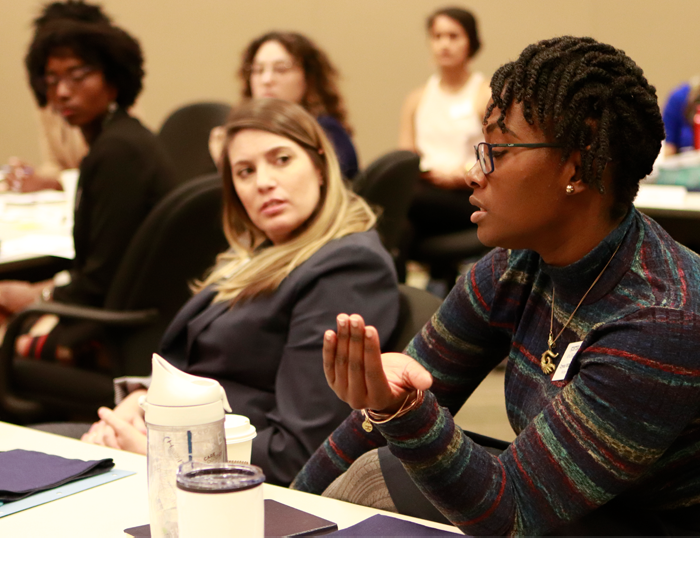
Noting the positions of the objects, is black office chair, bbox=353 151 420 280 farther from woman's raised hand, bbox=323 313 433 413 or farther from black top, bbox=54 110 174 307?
woman's raised hand, bbox=323 313 433 413

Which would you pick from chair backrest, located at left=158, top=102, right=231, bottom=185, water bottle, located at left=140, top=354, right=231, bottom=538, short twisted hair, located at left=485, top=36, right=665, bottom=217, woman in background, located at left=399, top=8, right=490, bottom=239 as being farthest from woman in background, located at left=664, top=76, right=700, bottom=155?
water bottle, located at left=140, top=354, right=231, bottom=538

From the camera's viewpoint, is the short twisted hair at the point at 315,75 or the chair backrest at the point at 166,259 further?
the short twisted hair at the point at 315,75

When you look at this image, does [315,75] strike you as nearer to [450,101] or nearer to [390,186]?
[390,186]

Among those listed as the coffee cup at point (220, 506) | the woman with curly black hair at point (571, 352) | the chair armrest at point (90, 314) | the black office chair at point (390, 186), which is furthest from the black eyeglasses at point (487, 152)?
the black office chair at point (390, 186)

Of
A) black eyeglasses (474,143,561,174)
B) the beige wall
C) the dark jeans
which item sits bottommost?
the dark jeans

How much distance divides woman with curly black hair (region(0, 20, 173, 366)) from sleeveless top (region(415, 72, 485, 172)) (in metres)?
2.31

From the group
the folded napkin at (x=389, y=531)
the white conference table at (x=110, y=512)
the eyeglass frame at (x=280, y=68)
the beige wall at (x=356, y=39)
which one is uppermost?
the beige wall at (x=356, y=39)

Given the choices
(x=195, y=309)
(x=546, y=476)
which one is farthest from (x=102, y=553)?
(x=195, y=309)

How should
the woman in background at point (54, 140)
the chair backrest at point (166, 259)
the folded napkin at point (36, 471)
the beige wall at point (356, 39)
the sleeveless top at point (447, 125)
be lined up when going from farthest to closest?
the beige wall at point (356, 39) < the sleeveless top at point (447, 125) < the woman in background at point (54, 140) < the chair backrest at point (166, 259) < the folded napkin at point (36, 471)

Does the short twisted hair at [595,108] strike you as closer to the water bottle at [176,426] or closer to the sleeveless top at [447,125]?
the water bottle at [176,426]

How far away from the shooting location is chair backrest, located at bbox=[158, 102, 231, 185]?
379 centimetres

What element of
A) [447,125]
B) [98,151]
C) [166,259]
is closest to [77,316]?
[166,259]

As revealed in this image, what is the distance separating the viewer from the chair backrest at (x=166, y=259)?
2.10 meters

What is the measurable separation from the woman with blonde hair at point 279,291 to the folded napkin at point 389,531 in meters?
0.55
